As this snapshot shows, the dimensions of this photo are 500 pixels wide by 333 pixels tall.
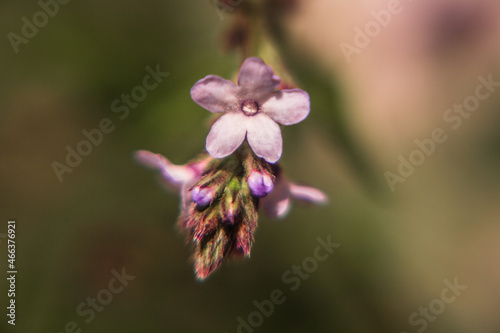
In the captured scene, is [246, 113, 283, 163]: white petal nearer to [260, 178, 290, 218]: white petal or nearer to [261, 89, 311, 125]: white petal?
[261, 89, 311, 125]: white petal

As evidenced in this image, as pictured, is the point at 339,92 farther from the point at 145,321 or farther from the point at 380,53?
the point at 145,321

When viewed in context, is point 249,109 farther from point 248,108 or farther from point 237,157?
point 237,157

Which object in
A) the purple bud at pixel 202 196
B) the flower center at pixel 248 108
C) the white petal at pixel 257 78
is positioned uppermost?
the white petal at pixel 257 78

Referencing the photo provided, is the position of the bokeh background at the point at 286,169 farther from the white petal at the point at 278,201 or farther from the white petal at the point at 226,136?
the white petal at the point at 226,136

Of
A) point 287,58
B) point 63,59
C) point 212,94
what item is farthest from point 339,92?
point 63,59

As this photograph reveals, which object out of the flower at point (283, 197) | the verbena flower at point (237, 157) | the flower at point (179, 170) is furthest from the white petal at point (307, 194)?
the flower at point (179, 170)

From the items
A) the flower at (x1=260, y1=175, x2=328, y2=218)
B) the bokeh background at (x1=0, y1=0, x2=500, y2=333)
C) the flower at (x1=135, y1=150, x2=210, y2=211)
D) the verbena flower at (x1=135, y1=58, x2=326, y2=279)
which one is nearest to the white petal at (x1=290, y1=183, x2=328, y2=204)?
the flower at (x1=260, y1=175, x2=328, y2=218)

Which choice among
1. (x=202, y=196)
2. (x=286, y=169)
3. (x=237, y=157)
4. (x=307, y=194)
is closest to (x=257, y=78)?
(x=237, y=157)
